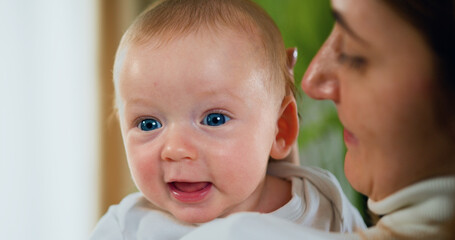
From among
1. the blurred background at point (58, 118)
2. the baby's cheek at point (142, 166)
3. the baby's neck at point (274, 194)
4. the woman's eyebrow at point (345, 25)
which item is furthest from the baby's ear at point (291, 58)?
the blurred background at point (58, 118)

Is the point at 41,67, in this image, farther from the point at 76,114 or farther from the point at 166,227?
the point at 166,227

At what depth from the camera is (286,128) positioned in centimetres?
91

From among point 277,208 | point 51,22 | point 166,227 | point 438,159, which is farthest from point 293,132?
point 51,22

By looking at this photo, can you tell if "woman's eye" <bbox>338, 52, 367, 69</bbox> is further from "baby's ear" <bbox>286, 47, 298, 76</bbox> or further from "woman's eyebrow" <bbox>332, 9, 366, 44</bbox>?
"baby's ear" <bbox>286, 47, 298, 76</bbox>

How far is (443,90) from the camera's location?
0.46 meters

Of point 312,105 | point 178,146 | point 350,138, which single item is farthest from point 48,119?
point 350,138

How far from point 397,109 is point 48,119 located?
1553 millimetres

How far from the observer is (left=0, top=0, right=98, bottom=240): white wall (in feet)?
5.41

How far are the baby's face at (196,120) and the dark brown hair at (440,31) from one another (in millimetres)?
321

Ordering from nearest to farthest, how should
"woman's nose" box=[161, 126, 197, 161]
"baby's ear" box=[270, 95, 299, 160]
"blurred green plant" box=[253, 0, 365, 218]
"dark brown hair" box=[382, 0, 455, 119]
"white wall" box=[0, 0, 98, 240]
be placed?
"dark brown hair" box=[382, 0, 455, 119], "woman's nose" box=[161, 126, 197, 161], "baby's ear" box=[270, 95, 299, 160], "blurred green plant" box=[253, 0, 365, 218], "white wall" box=[0, 0, 98, 240]

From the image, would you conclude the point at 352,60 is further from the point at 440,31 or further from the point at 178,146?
the point at 178,146

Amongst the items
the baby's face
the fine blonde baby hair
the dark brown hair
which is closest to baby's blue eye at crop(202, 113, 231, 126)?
the baby's face

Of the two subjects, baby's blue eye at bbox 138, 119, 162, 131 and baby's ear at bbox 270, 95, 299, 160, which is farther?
baby's ear at bbox 270, 95, 299, 160

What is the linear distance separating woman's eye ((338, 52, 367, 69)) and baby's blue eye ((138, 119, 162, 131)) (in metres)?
0.33
